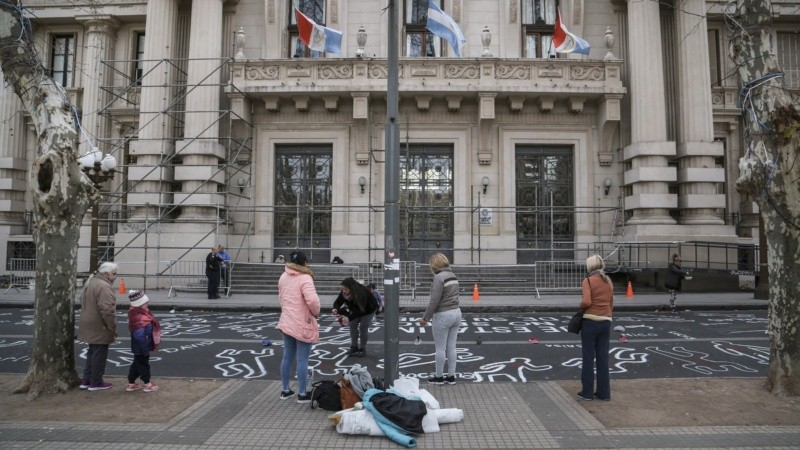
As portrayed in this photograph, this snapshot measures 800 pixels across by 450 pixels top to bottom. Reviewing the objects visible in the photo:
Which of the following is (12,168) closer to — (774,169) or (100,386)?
(100,386)

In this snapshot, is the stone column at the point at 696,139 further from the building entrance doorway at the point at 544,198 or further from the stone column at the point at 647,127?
the building entrance doorway at the point at 544,198

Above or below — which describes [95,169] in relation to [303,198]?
below

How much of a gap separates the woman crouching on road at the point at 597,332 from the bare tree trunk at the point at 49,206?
690 centimetres

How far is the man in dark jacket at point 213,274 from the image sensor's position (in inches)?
681

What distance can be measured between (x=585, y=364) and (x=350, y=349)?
15.0ft

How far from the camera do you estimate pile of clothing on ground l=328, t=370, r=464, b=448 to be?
18.1 ft

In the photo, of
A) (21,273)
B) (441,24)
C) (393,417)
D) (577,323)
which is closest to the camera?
(393,417)

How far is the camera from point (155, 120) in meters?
20.9

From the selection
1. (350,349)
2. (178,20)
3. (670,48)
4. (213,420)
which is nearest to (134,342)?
(213,420)

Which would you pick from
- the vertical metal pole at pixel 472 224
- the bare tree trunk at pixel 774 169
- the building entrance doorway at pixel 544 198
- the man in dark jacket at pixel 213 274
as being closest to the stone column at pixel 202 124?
the man in dark jacket at pixel 213 274

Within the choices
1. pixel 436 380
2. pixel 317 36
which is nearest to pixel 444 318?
pixel 436 380

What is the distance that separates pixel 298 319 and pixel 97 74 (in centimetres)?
2195

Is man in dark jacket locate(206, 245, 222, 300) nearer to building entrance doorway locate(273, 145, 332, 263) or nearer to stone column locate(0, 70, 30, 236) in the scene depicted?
building entrance doorway locate(273, 145, 332, 263)

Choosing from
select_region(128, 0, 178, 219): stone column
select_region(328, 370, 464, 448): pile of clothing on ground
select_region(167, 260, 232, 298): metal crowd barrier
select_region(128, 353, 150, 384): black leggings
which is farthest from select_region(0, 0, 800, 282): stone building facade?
select_region(328, 370, 464, 448): pile of clothing on ground
